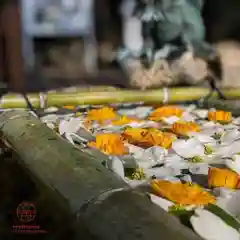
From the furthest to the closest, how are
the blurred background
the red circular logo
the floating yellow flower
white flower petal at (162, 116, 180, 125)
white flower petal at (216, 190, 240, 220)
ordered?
the blurred background
white flower petal at (162, 116, 180, 125)
the red circular logo
the floating yellow flower
white flower petal at (216, 190, 240, 220)

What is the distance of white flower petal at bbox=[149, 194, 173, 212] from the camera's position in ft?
1.91

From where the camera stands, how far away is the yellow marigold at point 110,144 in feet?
2.85

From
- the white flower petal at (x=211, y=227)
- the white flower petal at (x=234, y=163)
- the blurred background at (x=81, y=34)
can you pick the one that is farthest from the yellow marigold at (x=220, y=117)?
the blurred background at (x=81, y=34)

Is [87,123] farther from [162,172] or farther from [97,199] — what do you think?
[97,199]

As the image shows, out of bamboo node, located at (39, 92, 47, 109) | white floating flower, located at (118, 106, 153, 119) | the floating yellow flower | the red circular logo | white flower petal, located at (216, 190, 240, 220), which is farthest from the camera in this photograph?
bamboo node, located at (39, 92, 47, 109)

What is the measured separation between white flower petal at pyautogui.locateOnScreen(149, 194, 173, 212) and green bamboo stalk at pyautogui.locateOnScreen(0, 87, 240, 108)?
83 cm

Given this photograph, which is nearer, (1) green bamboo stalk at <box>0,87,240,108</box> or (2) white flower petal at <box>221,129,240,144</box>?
(2) white flower petal at <box>221,129,240,144</box>

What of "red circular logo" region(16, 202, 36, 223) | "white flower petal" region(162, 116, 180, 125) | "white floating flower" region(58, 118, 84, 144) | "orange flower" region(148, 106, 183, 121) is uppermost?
"white floating flower" region(58, 118, 84, 144)

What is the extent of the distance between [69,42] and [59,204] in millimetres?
2581

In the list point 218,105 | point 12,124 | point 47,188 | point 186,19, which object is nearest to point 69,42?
point 186,19

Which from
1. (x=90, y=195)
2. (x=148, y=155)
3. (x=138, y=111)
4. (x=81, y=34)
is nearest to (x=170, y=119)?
(x=138, y=111)

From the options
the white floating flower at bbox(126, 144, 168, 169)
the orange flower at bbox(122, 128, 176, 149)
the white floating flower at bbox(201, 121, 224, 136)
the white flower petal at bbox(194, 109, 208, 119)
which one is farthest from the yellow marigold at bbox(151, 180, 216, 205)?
the white flower petal at bbox(194, 109, 208, 119)

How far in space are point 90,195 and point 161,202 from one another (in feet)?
0.23

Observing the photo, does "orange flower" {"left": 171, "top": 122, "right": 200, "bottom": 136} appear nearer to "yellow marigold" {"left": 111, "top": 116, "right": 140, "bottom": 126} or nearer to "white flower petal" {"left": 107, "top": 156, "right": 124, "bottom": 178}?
"yellow marigold" {"left": 111, "top": 116, "right": 140, "bottom": 126}
